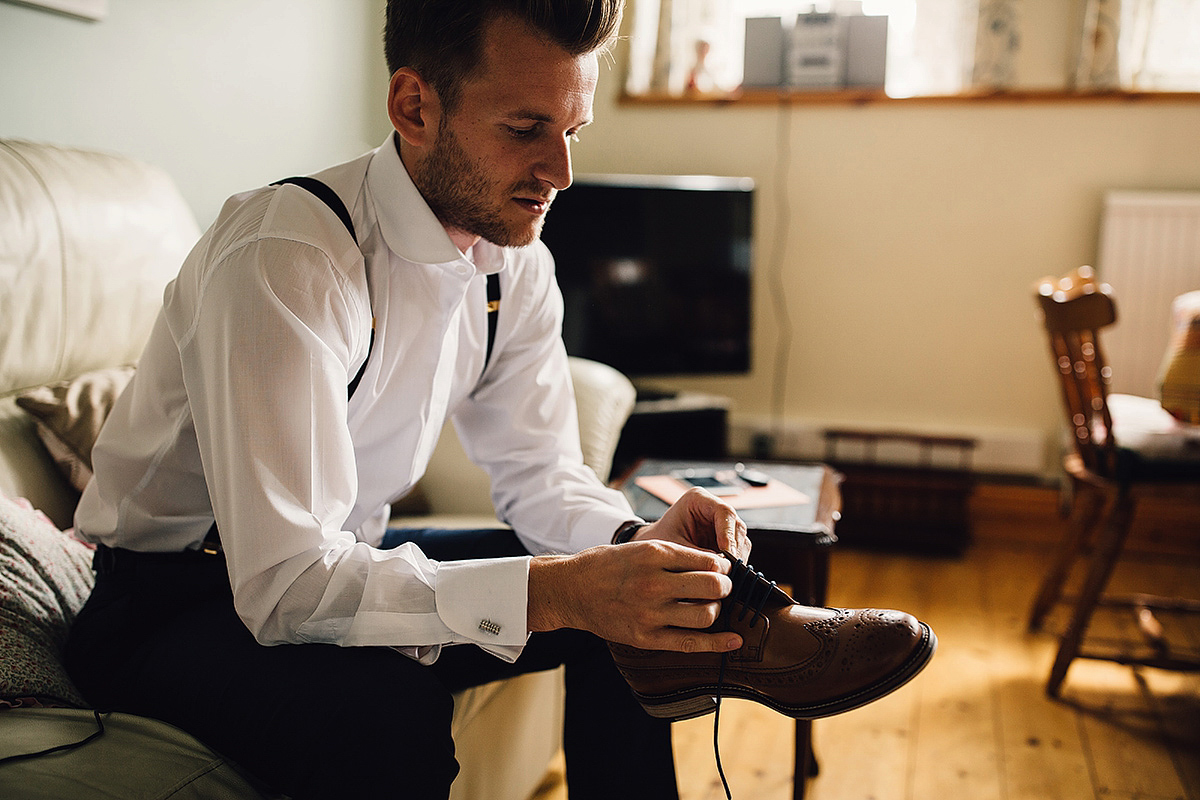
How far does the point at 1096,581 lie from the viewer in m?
1.84

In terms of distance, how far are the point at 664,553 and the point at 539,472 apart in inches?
17.3

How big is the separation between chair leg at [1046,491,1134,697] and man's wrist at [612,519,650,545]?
1.18m

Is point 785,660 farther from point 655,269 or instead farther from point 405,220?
point 655,269

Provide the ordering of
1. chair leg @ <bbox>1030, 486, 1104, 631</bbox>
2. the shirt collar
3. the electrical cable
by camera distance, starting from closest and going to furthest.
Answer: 1. the shirt collar
2. chair leg @ <bbox>1030, 486, 1104, 631</bbox>
3. the electrical cable

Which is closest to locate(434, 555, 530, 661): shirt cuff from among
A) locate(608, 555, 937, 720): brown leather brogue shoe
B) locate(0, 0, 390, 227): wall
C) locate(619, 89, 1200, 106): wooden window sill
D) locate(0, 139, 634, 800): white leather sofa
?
locate(608, 555, 937, 720): brown leather brogue shoe

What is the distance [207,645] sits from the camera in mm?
890

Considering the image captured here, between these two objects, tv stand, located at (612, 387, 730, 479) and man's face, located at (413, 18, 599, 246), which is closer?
man's face, located at (413, 18, 599, 246)

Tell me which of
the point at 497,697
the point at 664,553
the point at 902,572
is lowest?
the point at 902,572

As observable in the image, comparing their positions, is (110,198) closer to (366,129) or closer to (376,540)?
(376,540)

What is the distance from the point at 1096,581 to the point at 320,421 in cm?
161

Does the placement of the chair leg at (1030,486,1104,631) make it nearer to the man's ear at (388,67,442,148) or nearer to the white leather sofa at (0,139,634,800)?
the white leather sofa at (0,139,634,800)

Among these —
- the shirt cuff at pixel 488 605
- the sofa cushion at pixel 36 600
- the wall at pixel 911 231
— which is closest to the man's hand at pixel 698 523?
the shirt cuff at pixel 488 605

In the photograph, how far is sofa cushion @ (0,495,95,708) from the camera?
0.85 meters

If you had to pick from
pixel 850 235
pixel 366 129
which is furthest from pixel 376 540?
pixel 850 235
